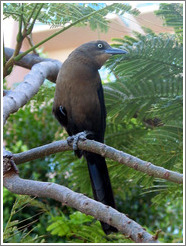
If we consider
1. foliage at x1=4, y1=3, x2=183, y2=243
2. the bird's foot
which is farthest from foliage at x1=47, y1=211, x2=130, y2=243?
the bird's foot

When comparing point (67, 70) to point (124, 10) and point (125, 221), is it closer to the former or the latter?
point (124, 10)

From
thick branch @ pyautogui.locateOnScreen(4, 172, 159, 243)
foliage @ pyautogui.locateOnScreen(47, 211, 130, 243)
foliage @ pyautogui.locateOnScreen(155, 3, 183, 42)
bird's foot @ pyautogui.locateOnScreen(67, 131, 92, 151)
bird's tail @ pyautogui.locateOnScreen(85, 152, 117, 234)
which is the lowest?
foliage @ pyautogui.locateOnScreen(47, 211, 130, 243)

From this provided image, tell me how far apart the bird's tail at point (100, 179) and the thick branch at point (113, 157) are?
0.09 meters

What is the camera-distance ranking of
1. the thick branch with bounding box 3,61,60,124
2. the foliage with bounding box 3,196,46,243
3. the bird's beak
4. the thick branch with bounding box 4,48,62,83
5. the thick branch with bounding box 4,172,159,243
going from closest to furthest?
the thick branch with bounding box 4,172,159,243
the foliage with bounding box 3,196,46,243
the thick branch with bounding box 3,61,60,124
the bird's beak
the thick branch with bounding box 4,48,62,83

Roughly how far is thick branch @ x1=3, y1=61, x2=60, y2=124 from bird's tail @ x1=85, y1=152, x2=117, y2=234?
0.20 meters

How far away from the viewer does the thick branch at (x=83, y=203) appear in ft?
1.49

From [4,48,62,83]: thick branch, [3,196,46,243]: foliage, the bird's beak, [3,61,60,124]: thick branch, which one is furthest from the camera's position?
[4,48,62,83]: thick branch

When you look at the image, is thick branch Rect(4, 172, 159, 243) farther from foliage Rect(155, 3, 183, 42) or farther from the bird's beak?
foliage Rect(155, 3, 183, 42)

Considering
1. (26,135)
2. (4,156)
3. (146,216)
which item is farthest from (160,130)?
(26,135)

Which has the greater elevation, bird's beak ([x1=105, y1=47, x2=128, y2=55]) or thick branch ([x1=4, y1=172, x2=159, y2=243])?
bird's beak ([x1=105, y1=47, x2=128, y2=55])

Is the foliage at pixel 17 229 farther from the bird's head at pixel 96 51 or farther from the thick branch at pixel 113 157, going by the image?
the bird's head at pixel 96 51

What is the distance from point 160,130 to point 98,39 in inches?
11.0

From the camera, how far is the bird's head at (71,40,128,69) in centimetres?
91

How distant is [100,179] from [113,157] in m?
0.25
